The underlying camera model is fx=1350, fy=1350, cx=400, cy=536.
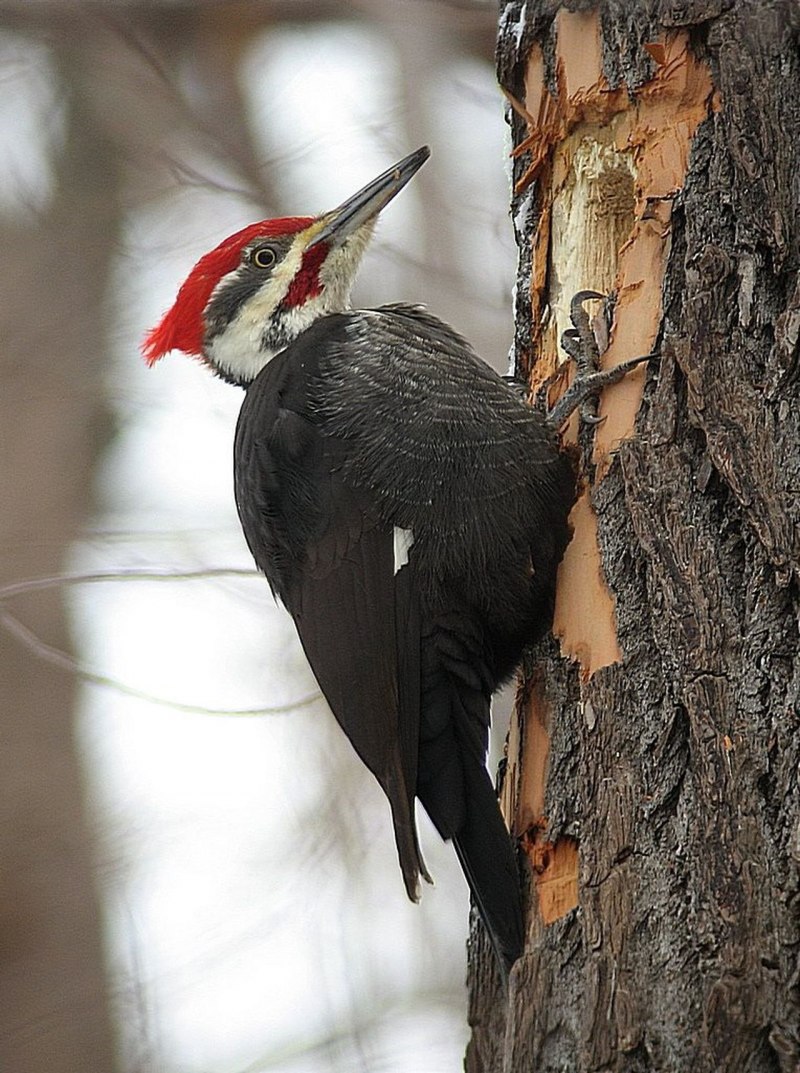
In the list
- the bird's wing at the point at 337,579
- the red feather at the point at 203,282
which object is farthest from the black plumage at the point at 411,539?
the red feather at the point at 203,282

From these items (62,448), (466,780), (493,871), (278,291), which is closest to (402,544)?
(466,780)

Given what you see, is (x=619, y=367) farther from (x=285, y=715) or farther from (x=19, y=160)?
(x=19, y=160)

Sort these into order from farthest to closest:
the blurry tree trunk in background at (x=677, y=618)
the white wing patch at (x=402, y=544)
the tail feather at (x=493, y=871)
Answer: the white wing patch at (x=402, y=544), the tail feather at (x=493, y=871), the blurry tree trunk in background at (x=677, y=618)

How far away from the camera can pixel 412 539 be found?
264cm

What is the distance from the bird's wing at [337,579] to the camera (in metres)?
2.49

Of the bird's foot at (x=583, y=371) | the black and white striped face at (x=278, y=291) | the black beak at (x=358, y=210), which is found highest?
the black beak at (x=358, y=210)

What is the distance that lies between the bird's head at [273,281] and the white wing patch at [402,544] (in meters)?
0.87

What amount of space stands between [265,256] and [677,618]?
1674mm

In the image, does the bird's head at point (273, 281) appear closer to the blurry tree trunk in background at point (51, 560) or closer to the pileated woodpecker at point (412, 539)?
the pileated woodpecker at point (412, 539)

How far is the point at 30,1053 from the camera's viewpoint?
4113 millimetres

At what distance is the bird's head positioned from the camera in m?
3.30

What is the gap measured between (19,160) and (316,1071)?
10.8 feet

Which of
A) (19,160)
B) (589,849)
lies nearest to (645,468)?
(589,849)

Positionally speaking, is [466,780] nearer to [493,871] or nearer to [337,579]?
[493,871]
